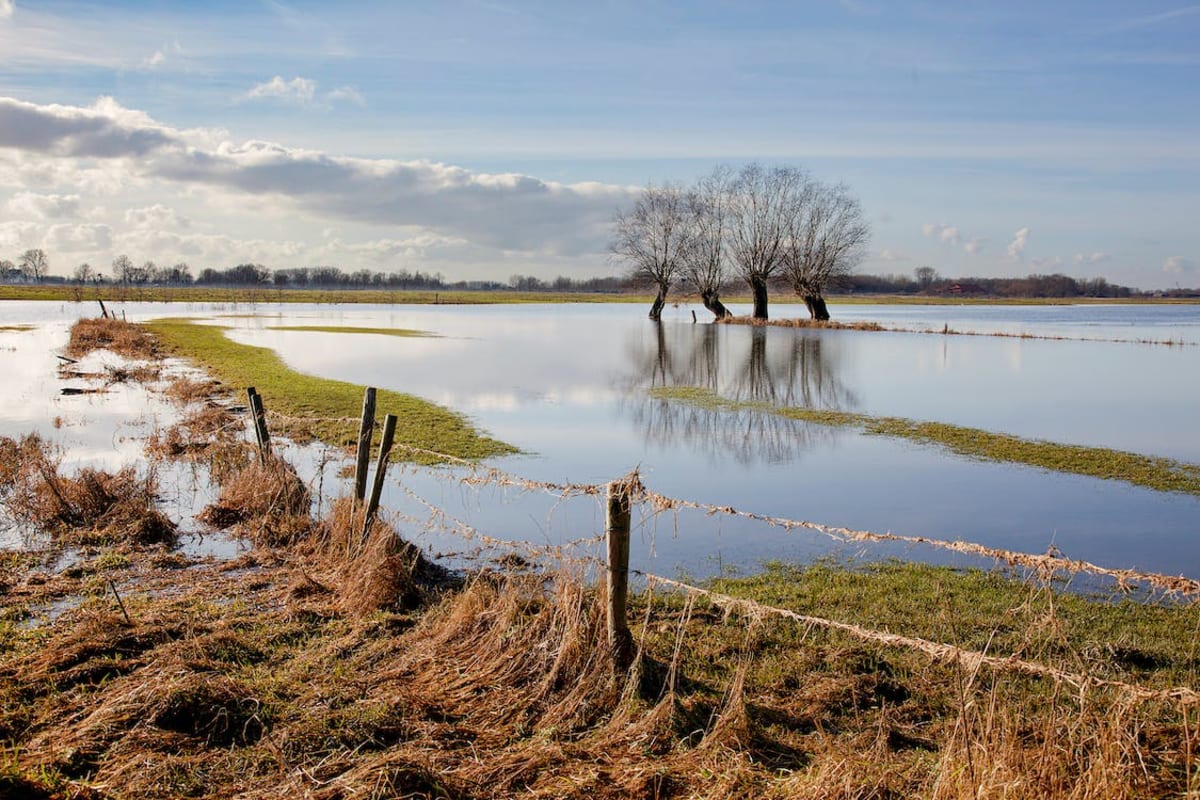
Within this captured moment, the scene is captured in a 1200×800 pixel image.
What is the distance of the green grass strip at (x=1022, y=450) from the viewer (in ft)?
52.1

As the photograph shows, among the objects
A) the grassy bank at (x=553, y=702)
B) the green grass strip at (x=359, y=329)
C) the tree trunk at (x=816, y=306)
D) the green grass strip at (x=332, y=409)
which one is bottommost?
the grassy bank at (x=553, y=702)

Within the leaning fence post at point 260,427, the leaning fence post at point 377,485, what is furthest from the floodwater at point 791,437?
the leaning fence post at point 260,427

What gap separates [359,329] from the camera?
209ft

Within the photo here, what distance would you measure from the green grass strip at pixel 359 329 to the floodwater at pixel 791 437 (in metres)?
11.2

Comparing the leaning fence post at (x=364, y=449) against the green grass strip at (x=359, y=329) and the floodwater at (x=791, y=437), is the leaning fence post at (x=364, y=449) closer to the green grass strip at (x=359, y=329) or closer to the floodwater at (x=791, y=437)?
the floodwater at (x=791, y=437)

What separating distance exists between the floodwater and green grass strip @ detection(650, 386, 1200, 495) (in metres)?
0.66

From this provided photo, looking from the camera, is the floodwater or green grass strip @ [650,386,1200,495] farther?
green grass strip @ [650,386,1200,495]

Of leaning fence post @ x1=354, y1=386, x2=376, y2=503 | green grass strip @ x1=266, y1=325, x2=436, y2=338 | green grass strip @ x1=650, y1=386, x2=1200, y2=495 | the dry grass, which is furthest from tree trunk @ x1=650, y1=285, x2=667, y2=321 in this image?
leaning fence post @ x1=354, y1=386, x2=376, y2=503

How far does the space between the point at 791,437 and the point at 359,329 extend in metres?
49.5

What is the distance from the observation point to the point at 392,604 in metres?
8.35

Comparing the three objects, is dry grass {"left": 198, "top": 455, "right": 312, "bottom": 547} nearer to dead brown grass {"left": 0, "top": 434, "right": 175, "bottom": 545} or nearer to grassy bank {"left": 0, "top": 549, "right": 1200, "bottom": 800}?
dead brown grass {"left": 0, "top": 434, "right": 175, "bottom": 545}

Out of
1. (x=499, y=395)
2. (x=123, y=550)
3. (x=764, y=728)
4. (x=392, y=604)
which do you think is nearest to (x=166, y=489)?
(x=123, y=550)

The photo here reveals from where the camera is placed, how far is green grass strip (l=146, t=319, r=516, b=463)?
18.1 meters

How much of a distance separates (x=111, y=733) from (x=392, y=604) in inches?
120
